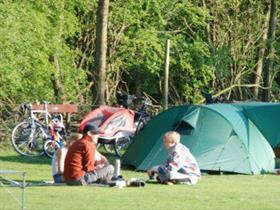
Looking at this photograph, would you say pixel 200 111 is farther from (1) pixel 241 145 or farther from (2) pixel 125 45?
(2) pixel 125 45

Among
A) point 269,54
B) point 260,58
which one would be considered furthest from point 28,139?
point 260,58

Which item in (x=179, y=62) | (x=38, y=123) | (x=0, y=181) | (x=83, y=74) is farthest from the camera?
(x=179, y=62)

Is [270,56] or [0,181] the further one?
[270,56]

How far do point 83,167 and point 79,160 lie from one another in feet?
0.50

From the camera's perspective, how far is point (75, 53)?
28719mm

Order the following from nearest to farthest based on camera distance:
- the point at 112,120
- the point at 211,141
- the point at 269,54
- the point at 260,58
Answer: the point at 211,141 < the point at 112,120 < the point at 269,54 < the point at 260,58

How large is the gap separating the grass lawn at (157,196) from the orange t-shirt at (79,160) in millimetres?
351

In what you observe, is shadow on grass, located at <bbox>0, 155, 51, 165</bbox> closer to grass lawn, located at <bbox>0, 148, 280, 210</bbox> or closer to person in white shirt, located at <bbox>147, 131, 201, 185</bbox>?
grass lawn, located at <bbox>0, 148, 280, 210</bbox>

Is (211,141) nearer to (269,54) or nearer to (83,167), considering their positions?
(83,167)

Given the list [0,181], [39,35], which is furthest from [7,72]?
[0,181]

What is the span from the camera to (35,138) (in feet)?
64.8

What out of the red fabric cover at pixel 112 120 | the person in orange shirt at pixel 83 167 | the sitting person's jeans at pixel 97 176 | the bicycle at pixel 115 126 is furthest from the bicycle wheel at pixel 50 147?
the sitting person's jeans at pixel 97 176

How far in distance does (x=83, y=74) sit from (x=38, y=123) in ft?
28.1

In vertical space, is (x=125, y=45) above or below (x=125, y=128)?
above
